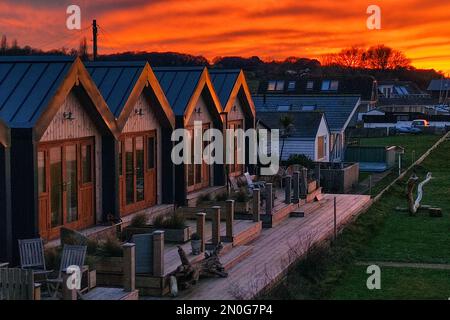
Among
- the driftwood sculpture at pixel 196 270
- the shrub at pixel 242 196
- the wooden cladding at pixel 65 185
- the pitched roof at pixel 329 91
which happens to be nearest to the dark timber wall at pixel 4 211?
the wooden cladding at pixel 65 185

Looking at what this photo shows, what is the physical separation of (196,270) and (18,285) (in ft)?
13.0

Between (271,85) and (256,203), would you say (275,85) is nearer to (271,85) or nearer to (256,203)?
(271,85)

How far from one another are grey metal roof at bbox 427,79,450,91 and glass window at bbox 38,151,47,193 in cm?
11803

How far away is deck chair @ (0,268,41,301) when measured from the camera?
9.51 metres

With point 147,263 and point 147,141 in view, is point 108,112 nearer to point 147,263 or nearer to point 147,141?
point 147,141

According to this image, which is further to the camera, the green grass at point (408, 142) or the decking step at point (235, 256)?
the green grass at point (408, 142)

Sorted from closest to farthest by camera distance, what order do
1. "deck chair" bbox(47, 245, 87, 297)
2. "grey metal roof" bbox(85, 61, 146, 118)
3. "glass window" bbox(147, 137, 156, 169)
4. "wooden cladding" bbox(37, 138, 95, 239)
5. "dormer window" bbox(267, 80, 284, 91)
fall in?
"deck chair" bbox(47, 245, 87, 297) → "wooden cladding" bbox(37, 138, 95, 239) → "grey metal roof" bbox(85, 61, 146, 118) → "glass window" bbox(147, 137, 156, 169) → "dormer window" bbox(267, 80, 284, 91)

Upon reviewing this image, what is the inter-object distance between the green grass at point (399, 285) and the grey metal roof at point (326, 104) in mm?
23093

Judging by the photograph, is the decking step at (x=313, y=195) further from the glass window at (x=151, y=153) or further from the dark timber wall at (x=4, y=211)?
the dark timber wall at (x=4, y=211)

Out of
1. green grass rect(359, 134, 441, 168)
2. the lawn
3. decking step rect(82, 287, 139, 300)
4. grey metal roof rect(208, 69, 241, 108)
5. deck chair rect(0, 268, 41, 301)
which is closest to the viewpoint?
deck chair rect(0, 268, 41, 301)

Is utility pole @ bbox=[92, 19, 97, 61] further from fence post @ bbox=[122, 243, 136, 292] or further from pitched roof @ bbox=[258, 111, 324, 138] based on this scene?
fence post @ bbox=[122, 243, 136, 292]

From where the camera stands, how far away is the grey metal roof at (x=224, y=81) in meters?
24.4

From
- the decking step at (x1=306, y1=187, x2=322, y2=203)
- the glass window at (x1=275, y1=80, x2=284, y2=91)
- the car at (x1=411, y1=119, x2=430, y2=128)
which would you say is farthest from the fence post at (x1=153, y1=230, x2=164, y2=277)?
the glass window at (x1=275, y1=80, x2=284, y2=91)
